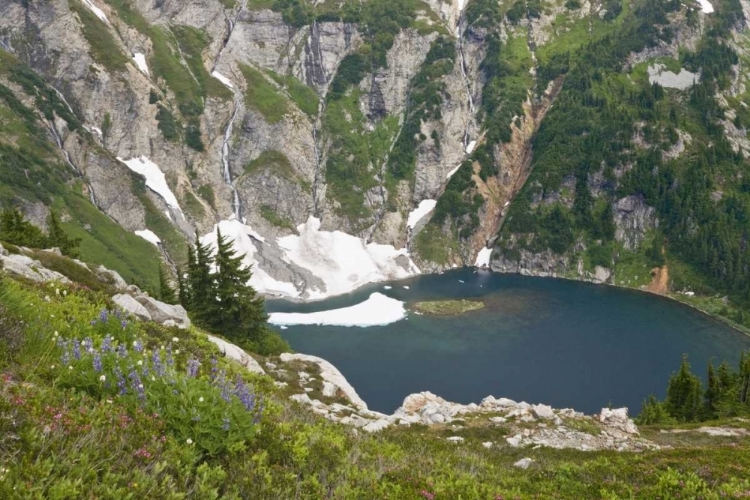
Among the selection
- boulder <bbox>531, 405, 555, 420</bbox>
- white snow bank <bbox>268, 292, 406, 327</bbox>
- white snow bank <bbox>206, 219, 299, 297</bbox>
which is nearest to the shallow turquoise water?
white snow bank <bbox>268, 292, 406, 327</bbox>

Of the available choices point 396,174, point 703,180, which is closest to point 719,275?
point 703,180

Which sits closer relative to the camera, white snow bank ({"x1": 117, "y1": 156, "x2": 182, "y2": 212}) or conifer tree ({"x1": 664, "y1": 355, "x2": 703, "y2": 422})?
conifer tree ({"x1": 664, "y1": 355, "x2": 703, "y2": 422})

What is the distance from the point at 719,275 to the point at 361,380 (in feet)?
391

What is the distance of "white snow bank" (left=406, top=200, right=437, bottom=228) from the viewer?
174m

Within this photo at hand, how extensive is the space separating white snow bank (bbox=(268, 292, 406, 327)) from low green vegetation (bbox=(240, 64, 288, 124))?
312 feet

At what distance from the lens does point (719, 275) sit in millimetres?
133625

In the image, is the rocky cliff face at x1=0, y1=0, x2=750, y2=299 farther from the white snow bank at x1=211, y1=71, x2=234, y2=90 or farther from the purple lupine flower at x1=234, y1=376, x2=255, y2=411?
the purple lupine flower at x1=234, y1=376, x2=255, y2=411

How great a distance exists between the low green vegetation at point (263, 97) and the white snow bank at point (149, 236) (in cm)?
6362

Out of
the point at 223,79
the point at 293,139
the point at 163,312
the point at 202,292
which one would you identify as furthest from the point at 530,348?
the point at 223,79

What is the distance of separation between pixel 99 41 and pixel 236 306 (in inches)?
6550

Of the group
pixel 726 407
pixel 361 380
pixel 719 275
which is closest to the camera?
pixel 726 407

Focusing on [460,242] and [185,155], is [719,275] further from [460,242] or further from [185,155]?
[185,155]

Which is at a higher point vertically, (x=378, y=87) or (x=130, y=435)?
(x=378, y=87)

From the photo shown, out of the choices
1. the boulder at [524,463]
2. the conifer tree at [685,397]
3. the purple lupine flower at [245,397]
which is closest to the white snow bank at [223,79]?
the conifer tree at [685,397]
